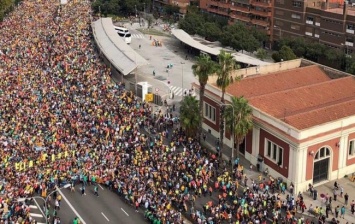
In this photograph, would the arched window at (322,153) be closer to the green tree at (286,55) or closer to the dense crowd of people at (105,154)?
the dense crowd of people at (105,154)

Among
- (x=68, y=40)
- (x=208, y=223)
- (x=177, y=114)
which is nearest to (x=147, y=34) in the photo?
(x=68, y=40)

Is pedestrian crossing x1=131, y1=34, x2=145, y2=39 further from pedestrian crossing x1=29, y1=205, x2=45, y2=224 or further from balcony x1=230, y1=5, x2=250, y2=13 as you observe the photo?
pedestrian crossing x1=29, y1=205, x2=45, y2=224

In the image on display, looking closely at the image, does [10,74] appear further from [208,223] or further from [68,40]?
[208,223]

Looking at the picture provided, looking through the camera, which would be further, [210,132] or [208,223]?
[210,132]

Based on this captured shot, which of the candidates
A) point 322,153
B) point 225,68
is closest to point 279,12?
point 225,68

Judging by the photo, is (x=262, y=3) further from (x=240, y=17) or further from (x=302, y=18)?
(x=302, y=18)
